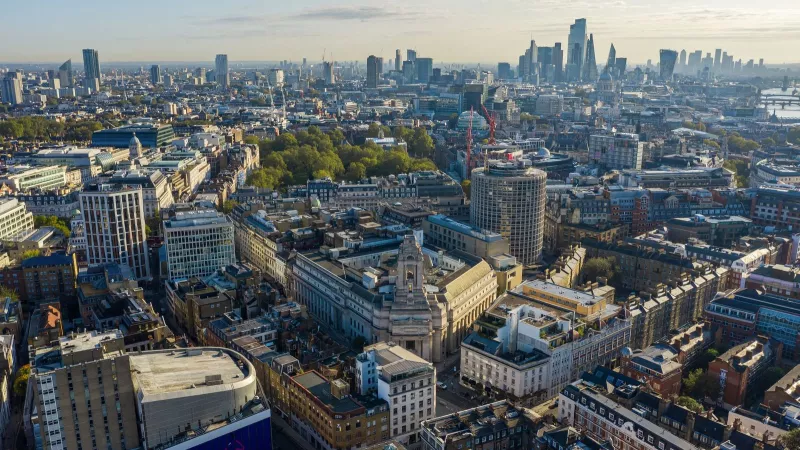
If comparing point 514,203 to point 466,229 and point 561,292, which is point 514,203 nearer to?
point 466,229

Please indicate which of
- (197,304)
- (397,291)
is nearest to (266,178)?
(197,304)

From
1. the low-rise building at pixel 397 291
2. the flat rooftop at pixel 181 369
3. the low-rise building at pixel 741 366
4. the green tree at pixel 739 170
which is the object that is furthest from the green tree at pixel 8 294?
the green tree at pixel 739 170

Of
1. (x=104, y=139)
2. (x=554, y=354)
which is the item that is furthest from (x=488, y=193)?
(x=104, y=139)

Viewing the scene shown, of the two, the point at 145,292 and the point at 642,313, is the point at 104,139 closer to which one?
the point at 145,292

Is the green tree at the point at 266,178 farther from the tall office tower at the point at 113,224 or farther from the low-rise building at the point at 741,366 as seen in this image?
the low-rise building at the point at 741,366

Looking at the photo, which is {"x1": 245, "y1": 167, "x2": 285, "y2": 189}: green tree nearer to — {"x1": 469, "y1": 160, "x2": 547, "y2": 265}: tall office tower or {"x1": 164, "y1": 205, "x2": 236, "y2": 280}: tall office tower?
{"x1": 164, "y1": 205, "x2": 236, "y2": 280}: tall office tower
